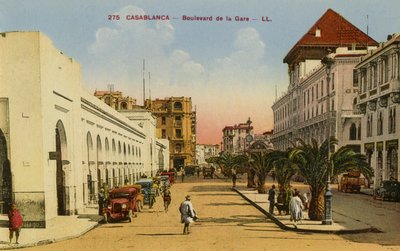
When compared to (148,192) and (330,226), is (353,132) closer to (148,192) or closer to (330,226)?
(148,192)

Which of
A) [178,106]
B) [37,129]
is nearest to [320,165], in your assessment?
[37,129]

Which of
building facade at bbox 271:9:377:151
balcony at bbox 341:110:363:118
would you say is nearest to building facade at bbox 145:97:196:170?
building facade at bbox 271:9:377:151

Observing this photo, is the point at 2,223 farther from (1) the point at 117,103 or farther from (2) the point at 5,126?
(1) the point at 117,103

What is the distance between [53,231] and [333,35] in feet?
187

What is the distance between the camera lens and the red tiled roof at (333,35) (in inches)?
2566

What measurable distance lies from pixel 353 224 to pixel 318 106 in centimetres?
4342

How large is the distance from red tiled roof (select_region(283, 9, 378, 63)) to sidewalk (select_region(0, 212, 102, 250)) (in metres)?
52.1

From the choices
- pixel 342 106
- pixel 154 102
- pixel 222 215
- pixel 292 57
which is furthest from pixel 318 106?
pixel 154 102

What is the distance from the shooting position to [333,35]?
66438 millimetres

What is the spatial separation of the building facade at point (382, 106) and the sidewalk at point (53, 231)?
870 inches

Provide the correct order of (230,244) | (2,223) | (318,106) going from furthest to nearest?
(318,106) → (2,223) → (230,244)

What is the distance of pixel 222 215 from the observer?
2222 cm

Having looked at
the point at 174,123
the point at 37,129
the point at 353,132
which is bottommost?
the point at 37,129

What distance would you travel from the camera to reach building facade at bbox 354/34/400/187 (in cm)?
3459
